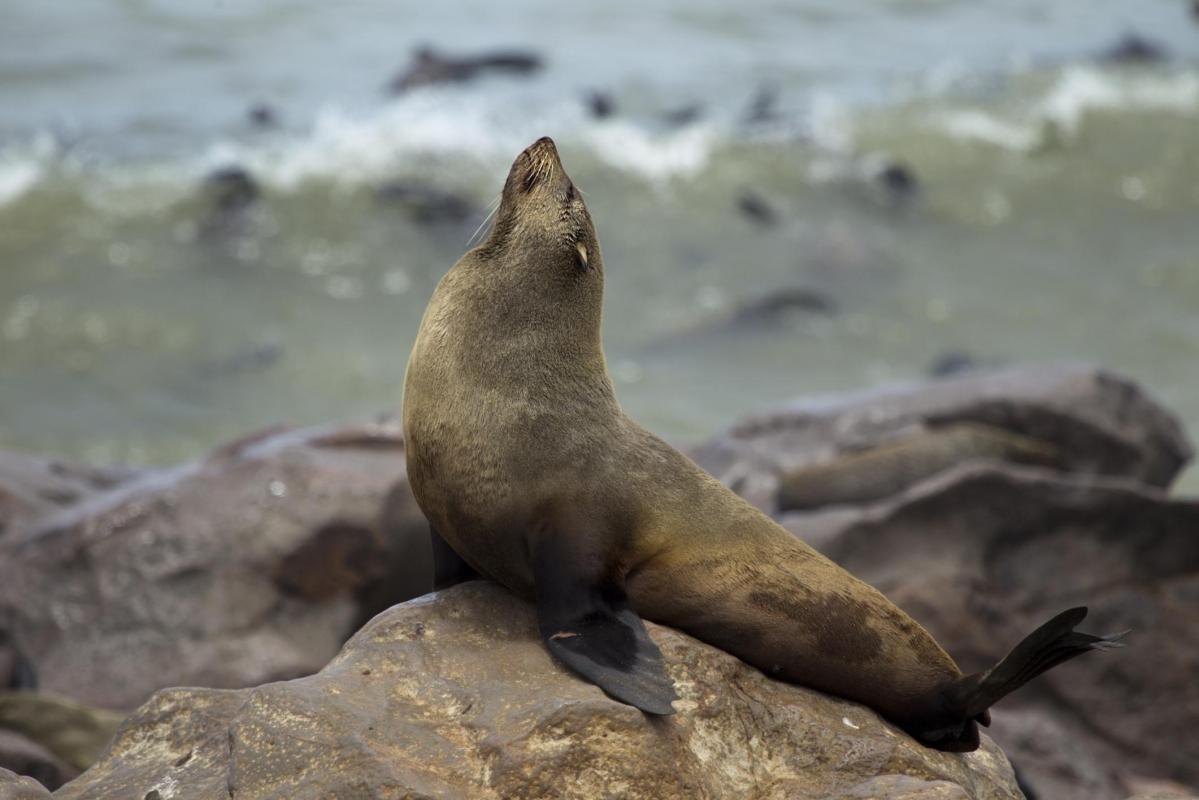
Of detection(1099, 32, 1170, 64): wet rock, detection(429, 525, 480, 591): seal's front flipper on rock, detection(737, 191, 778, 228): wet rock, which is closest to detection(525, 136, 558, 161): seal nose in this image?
detection(429, 525, 480, 591): seal's front flipper on rock

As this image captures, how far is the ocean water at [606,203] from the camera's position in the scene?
13.4 m

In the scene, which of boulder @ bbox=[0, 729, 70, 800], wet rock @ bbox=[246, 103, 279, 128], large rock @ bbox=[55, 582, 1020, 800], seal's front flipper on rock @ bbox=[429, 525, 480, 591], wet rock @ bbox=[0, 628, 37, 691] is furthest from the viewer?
wet rock @ bbox=[246, 103, 279, 128]

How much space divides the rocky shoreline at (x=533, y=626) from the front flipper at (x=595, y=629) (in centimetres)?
6

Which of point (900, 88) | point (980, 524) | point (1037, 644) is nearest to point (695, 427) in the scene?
point (980, 524)

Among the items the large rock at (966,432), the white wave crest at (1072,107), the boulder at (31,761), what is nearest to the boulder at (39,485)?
the boulder at (31,761)

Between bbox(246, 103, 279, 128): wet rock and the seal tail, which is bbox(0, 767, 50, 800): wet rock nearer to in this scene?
the seal tail

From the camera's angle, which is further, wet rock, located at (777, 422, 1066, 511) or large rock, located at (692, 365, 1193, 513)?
large rock, located at (692, 365, 1193, 513)

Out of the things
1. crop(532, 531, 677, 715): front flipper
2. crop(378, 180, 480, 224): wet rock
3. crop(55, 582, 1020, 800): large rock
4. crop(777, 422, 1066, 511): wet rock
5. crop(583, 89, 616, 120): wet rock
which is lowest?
crop(378, 180, 480, 224): wet rock

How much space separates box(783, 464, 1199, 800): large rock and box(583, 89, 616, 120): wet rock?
1278cm

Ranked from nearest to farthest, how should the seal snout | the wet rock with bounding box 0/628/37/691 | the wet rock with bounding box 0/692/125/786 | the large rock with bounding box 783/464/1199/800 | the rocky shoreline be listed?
the rocky shoreline
the seal snout
the wet rock with bounding box 0/692/125/786
the large rock with bounding box 783/464/1199/800
the wet rock with bounding box 0/628/37/691

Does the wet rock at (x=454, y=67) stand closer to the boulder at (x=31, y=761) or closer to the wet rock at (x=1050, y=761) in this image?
the wet rock at (x=1050, y=761)

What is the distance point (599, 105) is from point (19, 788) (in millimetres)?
16128

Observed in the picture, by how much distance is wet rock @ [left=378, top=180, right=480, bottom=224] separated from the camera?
1573cm

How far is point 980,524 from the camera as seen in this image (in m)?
6.69
